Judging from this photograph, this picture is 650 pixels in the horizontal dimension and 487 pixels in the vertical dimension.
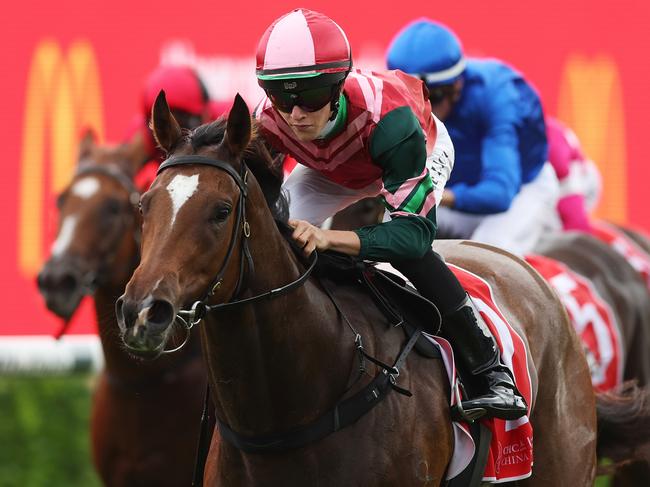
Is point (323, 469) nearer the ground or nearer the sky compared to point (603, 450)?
nearer the sky

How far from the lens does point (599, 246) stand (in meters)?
7.12

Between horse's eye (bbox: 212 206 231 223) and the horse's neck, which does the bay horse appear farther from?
horse's eye (bbox: 212 206 231 223)

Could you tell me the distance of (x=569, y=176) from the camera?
7.27 meters

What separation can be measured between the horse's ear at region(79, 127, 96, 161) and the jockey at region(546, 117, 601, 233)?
2431 mm

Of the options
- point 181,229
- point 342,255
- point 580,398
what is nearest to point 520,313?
point 580,398

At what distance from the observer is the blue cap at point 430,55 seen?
5.99 meters

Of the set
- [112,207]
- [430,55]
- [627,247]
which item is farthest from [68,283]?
[627,247]

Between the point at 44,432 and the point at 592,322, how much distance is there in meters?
2.95

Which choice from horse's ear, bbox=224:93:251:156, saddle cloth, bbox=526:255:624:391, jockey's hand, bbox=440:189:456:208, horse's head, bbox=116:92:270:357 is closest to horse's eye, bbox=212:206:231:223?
horse's head, bbox=116:92:270:357

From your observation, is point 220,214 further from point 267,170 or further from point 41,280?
point 41,280

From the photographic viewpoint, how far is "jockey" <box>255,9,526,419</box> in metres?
3.59

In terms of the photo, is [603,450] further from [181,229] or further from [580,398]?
[181,229]

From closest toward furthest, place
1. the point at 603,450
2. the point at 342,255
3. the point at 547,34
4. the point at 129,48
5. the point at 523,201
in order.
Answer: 1. the point at 342,255
2. the point at 603,450
3. the point at 523,201
4. the point at 129,48
5. the point at 547,34

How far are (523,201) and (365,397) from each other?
3346mm
